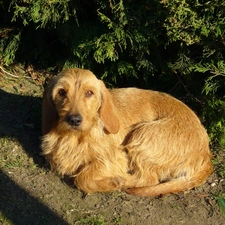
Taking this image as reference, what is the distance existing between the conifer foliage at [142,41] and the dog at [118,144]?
884 mm

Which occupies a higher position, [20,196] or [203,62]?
[203,62]

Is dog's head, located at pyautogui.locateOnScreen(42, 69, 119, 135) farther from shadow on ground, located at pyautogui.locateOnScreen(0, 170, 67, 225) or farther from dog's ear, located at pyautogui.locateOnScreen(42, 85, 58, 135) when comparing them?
shadow on ground, located at pyautogui.locateOnScreen(0, 170, 67, 225)

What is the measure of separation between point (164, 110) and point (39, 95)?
235 centimetres

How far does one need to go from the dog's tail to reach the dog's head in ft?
2.42

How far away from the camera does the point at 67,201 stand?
4.59m

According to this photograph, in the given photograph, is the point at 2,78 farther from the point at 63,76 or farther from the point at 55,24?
the point at 63,76

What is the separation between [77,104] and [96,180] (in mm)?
931

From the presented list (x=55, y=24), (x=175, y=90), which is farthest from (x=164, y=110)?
(x=55, y=24)

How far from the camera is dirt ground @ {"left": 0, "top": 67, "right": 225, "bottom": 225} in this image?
4.36m

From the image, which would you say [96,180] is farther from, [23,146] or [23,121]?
[23,121]

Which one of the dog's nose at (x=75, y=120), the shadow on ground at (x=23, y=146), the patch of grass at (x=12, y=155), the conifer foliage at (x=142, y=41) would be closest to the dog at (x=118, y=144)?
the dog's nose at (x=75, y=120)

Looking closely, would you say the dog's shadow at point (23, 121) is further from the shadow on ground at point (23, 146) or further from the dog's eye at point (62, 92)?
the dog's eye at point (62, 92)

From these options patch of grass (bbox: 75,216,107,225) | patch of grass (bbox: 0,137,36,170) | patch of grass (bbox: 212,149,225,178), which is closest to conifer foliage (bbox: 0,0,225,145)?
patch of grass (bbox: 212,149,225,178)

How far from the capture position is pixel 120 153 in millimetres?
4945
